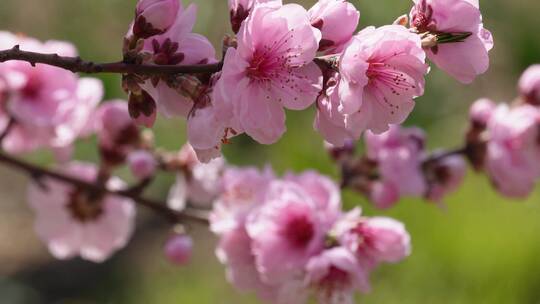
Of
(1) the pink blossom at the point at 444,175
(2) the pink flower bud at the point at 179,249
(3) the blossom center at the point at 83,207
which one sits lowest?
(2) the pink flower bud at the point at 179,249

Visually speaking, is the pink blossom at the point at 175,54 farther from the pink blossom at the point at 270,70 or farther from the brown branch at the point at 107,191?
the brown branch at the point at 107,191

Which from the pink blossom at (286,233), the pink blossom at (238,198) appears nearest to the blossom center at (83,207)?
the pink blossom at (238,198)

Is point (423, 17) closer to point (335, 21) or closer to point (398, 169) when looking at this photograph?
point (335, 21)

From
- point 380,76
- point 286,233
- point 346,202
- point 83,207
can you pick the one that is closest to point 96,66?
point 380,76

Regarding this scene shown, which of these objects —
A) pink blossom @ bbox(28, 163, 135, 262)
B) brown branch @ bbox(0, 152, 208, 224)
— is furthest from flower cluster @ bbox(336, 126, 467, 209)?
pink blossom @ bbox(28, 163, 135, 262)

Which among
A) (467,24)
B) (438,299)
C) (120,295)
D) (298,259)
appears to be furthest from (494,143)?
(120,295)

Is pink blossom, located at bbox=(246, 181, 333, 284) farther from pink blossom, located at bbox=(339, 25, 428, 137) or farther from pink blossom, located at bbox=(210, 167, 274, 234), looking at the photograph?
pink blossom, located at bbox=(339, 25, 428, 137)
